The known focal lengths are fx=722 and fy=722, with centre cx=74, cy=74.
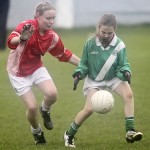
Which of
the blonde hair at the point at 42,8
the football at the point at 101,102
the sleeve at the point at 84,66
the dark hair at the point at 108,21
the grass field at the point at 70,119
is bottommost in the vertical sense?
the grass field at the point at 70,119

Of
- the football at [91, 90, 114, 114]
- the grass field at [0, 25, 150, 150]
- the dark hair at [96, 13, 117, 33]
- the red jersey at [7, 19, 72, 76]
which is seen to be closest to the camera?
the football at [91, 90, 114, 114]

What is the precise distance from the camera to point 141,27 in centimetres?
3083

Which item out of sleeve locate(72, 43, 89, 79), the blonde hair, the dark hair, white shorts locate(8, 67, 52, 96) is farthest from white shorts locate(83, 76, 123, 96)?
the blonde hair

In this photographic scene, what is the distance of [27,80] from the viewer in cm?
952

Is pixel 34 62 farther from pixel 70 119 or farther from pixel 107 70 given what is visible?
pixel 70 119

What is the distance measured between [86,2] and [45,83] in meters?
22.2

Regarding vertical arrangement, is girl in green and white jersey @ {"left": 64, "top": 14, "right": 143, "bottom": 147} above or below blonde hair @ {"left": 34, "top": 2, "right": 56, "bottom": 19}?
below

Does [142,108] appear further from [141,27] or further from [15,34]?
[141,27]

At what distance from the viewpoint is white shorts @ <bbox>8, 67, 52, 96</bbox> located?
939 cm

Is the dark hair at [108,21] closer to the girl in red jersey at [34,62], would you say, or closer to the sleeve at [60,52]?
the girl in red jersey at [34,62]

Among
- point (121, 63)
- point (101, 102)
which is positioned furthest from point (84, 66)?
point (101, 102)

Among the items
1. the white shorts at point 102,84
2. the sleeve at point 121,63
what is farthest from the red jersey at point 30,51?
the sleeve at point 121,63

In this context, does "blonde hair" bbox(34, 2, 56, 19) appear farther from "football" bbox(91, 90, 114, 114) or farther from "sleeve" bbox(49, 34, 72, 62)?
"football" bbox(91, 90, 114, 114)

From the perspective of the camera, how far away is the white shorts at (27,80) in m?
9.39
